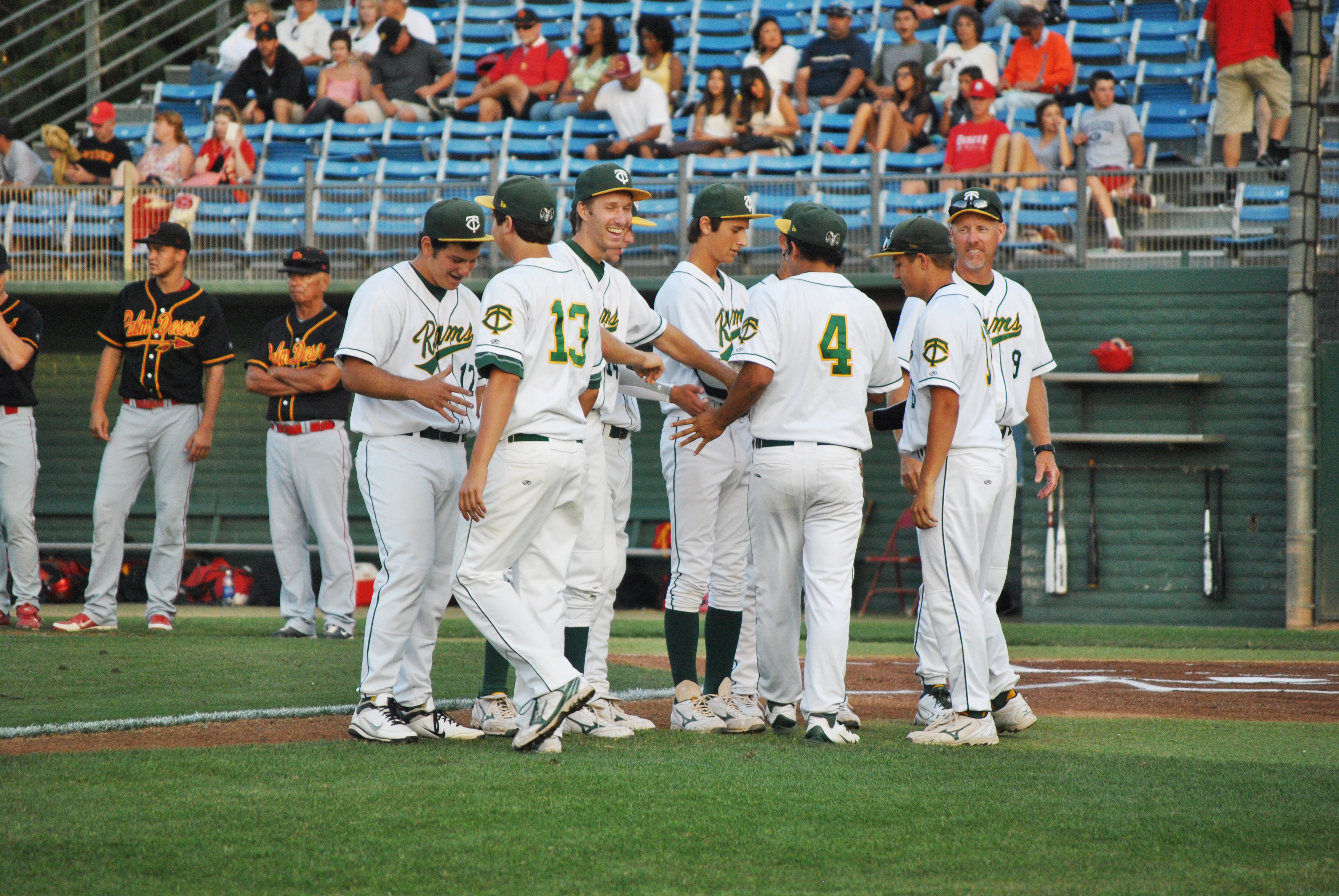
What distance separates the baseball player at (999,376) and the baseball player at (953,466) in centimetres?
12

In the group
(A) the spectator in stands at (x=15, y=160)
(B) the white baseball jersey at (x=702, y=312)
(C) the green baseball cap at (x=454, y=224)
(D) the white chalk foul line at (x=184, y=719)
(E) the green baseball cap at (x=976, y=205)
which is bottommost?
(D) the white chalk foul line at (x=184, y=719)

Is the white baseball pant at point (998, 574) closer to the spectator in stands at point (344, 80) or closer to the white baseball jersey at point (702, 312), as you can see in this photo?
the white baseball jersey at point (702, 312)

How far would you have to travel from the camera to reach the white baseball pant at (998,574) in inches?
219

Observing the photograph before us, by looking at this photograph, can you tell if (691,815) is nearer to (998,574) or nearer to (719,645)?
(719,645)

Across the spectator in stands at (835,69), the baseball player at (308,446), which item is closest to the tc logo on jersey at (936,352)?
the baseball player at (308,446)

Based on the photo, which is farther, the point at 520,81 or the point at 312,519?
the point at 520,81

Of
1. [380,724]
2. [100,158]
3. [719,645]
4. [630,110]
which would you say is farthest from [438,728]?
[100,158]

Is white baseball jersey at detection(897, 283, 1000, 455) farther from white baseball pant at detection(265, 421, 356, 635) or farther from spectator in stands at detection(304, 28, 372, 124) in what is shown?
spectator in stands at detection(304, 28, 372, 124)

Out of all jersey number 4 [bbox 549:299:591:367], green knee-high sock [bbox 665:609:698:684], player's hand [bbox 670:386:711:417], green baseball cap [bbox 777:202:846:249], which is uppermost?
green baseball cap [bbox 777:202:846:249]

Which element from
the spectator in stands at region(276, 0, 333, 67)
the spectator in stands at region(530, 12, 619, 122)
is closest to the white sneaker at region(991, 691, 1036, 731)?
the spectator in stands at region(530, 12, 619, 122)

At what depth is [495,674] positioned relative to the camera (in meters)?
5.57

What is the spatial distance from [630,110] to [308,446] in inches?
274

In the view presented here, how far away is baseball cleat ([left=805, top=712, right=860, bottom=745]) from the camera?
516 cm

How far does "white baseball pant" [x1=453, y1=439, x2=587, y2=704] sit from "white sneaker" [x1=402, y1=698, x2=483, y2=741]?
15.3 inches
